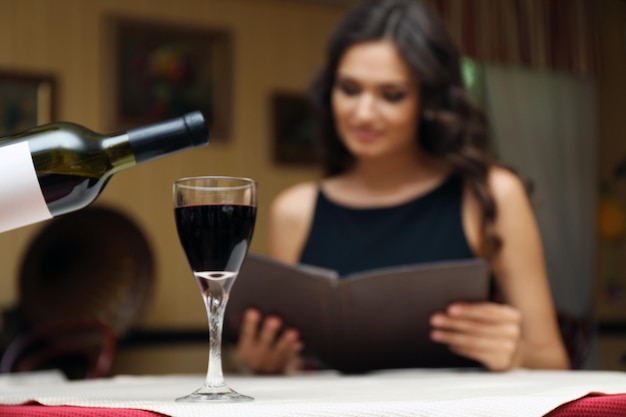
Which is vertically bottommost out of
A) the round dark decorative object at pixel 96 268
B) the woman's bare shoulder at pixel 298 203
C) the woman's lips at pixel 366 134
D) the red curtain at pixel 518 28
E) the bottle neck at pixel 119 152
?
the round dark decorative object at pixel 96 268

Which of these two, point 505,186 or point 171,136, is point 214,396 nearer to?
point 171,136

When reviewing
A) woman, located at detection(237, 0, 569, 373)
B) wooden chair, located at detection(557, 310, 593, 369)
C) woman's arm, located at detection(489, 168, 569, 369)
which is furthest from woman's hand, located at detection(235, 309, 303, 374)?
wooden chair, located at detection(557, 310, 593, 369)

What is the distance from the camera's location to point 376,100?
1808 millimetres

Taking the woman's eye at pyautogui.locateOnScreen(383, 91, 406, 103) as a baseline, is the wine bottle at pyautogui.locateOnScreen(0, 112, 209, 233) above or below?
below

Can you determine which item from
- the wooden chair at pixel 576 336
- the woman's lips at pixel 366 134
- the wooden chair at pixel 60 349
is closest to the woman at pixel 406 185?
the woman's lips at pixel 366 134

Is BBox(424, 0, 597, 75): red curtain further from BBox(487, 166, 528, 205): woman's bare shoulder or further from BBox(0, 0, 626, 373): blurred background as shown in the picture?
BBox(487, 166, 528, 205): woman's bare shoulder

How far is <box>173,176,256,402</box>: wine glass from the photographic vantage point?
2.66 feet

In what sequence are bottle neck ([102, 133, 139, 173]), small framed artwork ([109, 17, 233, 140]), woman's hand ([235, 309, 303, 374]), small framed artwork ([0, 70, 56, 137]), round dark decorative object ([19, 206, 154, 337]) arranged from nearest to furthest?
bottle neck ([102, 133, 139, 173]) → woman's hand ([235, 309, 303, 374]) → round dark decorative object ([19, 206, 154, 337]) → small framed artwork ([0, 70, 56, 137]) → small framed artwork ([109, 17, 233, 140])

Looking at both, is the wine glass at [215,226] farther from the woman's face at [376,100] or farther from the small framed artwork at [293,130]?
the small framed artwork at [293,130]

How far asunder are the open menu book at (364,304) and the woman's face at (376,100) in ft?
1.64

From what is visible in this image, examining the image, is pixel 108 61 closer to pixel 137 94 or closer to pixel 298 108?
pixel 137 94

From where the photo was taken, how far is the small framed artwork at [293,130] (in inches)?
211

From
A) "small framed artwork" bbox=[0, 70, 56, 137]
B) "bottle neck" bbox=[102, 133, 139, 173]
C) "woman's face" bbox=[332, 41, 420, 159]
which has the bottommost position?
"bottle neck" bbox=[102, 133, 139, 173]

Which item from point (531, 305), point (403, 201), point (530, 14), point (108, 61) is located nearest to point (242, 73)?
point (108, 61)
